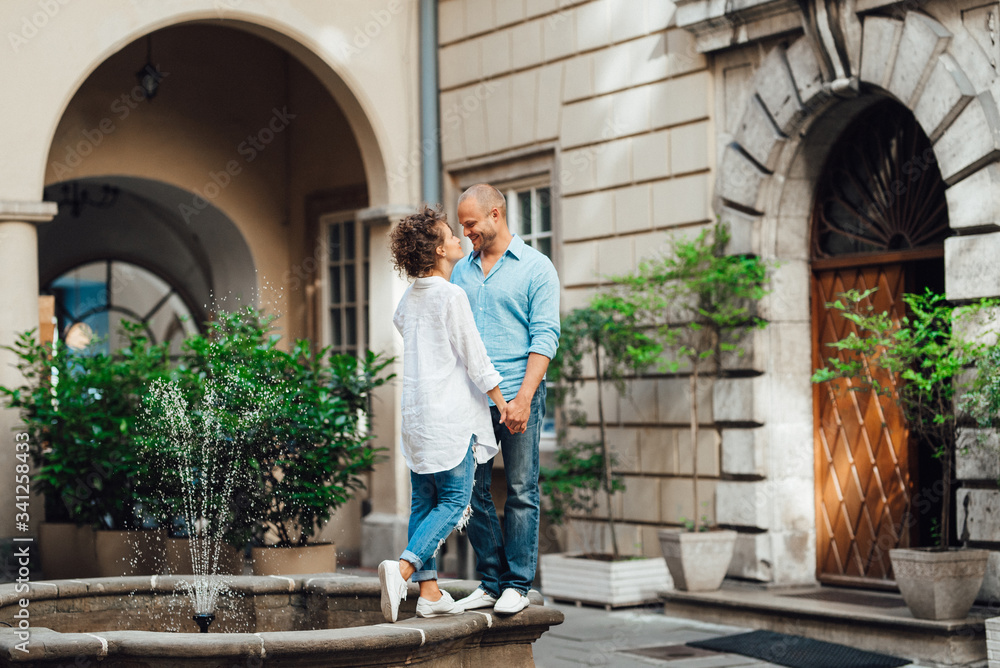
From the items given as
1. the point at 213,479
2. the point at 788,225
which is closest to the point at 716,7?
the point at 788,225

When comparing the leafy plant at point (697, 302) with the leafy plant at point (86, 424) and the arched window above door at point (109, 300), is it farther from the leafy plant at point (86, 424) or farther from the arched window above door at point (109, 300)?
the arched window above door at point (109, 300)

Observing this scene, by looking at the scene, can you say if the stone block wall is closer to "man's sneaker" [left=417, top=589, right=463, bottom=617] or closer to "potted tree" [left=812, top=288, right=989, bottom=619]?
"potted tree" [left=812, top=288, right=989, bottom=619]

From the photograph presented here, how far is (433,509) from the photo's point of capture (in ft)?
16.2

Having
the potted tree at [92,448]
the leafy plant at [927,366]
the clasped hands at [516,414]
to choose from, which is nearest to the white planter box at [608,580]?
the leafy plant at [927,366]

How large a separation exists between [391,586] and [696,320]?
5094 mm

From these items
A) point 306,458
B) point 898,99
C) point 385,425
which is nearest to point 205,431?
point 306,458

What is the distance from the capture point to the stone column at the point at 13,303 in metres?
9.33

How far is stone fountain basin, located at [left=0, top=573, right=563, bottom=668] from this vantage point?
4168mm

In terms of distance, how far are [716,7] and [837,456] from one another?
3.34m

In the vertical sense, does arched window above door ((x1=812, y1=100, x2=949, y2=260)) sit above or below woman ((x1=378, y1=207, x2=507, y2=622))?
above

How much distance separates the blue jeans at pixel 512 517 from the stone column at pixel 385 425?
646cm

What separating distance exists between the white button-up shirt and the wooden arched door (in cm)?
449

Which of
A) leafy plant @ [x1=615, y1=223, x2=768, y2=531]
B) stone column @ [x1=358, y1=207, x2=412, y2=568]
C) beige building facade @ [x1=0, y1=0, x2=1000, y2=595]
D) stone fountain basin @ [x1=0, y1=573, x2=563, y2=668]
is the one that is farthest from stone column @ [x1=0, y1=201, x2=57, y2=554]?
leafy plant @ [x1=615, y1=223, x2=768, y2=531]

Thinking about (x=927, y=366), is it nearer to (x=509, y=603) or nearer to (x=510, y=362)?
(x=510, y=362)
